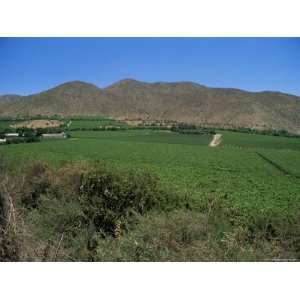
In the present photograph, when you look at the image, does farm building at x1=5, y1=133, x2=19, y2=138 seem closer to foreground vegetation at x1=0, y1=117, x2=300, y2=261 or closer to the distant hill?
foreground vegetation at x1=0, y1=117, x2=300, y2=261

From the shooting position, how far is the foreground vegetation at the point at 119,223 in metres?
3.67

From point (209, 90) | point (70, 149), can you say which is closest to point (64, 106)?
point (70, 149)

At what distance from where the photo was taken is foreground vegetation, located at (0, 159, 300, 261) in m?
3.67

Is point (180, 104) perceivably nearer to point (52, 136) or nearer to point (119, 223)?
point (52, 136)

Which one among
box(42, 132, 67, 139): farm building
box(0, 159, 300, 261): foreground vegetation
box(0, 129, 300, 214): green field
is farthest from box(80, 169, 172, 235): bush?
box(42, 132, 67, 139): farm building

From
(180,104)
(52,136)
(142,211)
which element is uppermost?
(180,104)

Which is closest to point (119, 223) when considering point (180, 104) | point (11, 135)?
point (11, 135)

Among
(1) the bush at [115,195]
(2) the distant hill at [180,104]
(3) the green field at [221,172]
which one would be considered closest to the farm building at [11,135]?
(3) the green field at [221,172]

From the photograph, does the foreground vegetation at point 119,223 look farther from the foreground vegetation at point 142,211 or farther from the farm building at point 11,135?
the farm building at point 11,135

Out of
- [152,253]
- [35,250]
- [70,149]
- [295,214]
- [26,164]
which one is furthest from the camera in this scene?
[70,149]

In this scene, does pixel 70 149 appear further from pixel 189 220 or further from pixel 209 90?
pixel 209 90

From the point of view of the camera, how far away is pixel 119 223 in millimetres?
5332

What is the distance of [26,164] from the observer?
784cm

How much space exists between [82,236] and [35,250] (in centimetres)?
195
